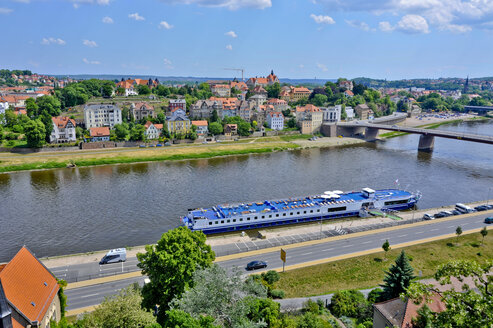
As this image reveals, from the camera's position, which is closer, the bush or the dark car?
the bush

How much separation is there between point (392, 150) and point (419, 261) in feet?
230

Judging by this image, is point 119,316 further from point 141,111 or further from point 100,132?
point 141,111

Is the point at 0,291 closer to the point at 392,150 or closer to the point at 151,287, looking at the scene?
the point at 151,287

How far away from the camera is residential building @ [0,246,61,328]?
1863cm

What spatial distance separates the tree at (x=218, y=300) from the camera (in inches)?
703

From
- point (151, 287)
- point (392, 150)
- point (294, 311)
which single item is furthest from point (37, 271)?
point (392, 150)

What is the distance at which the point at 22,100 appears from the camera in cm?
12900

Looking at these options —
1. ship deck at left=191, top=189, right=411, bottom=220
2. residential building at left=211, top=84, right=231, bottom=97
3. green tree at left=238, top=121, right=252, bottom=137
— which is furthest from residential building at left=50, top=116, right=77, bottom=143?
residential building at left=211, top=84, right=231, bottom=97

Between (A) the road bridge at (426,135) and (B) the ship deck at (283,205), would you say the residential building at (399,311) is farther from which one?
(A) the road bridge at (426,135)

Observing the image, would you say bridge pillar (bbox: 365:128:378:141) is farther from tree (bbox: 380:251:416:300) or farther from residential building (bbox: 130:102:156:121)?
tree (bbox: 380:251:416:300)

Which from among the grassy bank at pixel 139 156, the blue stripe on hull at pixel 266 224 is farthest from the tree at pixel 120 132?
the blue stripe on hull at pixel 266 224

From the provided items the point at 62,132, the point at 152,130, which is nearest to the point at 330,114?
the point at 152,130

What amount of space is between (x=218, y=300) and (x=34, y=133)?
255 ft

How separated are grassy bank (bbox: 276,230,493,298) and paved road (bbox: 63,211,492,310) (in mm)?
2115
